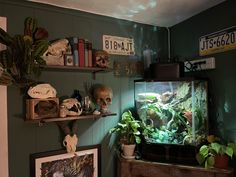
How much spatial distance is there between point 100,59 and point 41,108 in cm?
71

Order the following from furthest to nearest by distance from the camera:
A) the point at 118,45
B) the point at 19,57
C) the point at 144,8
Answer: the point at 118,45 → the point at 144,8 → the point at 19,57

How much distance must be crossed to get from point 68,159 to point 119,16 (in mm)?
1533

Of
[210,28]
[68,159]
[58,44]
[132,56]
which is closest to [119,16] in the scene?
[132,56]

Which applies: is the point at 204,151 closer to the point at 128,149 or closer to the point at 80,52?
the point at 128,149

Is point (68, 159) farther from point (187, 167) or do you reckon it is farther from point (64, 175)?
point (187, 167)

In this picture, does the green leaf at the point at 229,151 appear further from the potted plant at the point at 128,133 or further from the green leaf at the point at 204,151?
the potted plant at the point at 128,133

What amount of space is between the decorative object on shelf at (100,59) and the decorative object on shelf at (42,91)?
48 cm

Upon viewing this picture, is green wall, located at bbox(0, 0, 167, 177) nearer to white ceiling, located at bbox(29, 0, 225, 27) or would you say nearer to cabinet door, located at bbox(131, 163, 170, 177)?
white ceiling, located at bbox(29, 0, 225, 27)

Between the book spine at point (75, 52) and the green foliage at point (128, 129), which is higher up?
the book spine at point (75, 52)

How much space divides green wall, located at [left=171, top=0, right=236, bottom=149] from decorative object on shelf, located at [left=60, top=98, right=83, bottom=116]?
1.34 meters

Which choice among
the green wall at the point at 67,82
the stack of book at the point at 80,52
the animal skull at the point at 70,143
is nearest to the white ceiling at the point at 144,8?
the green wall at the point at 67,82

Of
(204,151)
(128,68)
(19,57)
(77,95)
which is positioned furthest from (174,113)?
(19,57)

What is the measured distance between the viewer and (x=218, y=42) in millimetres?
2424

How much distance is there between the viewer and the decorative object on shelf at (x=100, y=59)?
225cm
